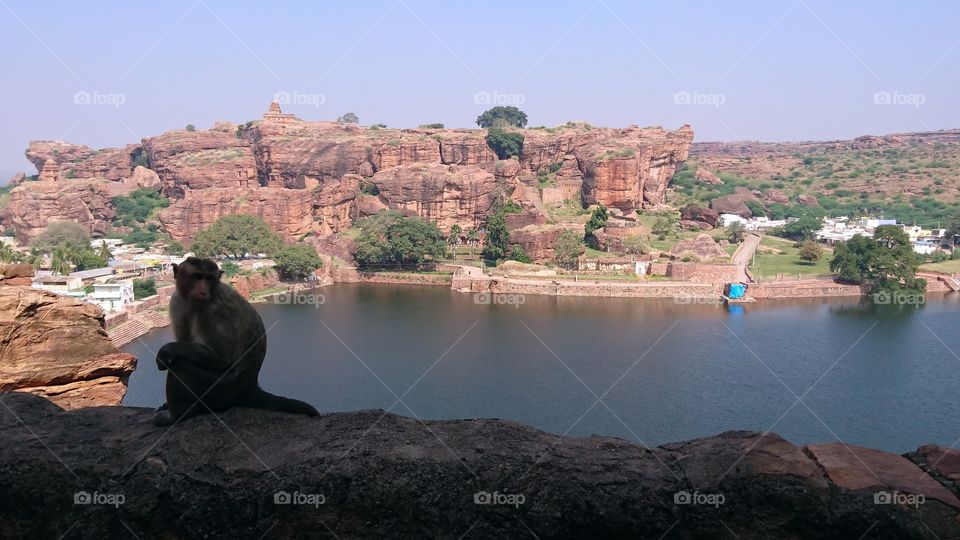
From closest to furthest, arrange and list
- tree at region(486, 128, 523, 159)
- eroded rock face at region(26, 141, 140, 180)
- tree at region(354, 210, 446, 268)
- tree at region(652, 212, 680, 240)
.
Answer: tree at region(354, 210, 446, 268) → tree at region(652, 212, 680, 240) → tree at region(486, 128, 523, 159) → eroded rock face at region(26, 141, 140, 180)

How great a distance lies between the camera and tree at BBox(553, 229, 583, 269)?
3869 cm

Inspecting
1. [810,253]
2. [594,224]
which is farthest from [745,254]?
[594,224]

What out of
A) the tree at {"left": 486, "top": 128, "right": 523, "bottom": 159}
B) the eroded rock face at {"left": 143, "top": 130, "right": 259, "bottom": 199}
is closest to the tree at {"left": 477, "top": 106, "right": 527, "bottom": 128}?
the tree at {"left": 486, "top": 128, "right": 523, "bottom": 159}

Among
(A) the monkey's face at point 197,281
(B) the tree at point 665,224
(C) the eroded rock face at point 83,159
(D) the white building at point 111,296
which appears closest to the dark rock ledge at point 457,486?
(A) the monkey's face at point 197,281

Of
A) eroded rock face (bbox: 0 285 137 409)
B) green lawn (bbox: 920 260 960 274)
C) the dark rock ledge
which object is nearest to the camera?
the dark rock ledge

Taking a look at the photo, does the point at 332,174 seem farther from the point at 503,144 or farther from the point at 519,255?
the point at 519,255

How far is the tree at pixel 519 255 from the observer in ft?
131

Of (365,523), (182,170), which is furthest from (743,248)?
(365,523)

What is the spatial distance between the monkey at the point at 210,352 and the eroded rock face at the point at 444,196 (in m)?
41.8

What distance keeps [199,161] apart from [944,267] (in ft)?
154

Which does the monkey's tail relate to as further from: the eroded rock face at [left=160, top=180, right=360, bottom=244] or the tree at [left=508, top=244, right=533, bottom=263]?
the eroded rock face at [left=160, top=180, right=360, bottom=244]

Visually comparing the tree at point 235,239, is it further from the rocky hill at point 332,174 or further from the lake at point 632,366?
the lake at point 632,366

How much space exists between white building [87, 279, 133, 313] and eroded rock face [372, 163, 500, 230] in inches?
802

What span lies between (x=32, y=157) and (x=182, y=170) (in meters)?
23.3
